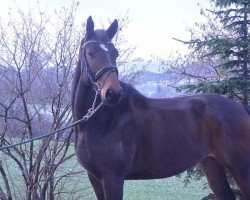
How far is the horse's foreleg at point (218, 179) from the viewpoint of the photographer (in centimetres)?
458

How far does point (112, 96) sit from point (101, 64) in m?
0.34

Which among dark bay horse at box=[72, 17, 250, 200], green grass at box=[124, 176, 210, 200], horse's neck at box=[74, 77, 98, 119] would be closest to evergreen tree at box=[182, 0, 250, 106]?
dark bay horse at box=[72, 17, 250, 200]

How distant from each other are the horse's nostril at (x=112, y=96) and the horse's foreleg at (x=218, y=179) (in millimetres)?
1736

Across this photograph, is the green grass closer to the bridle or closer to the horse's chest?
the horse's chest

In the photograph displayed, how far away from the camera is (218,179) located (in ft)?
15.1

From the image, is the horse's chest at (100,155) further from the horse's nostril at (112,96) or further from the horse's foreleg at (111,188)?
the horse's nostril at (112,96)

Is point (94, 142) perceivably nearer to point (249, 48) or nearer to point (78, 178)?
point (249, 48)

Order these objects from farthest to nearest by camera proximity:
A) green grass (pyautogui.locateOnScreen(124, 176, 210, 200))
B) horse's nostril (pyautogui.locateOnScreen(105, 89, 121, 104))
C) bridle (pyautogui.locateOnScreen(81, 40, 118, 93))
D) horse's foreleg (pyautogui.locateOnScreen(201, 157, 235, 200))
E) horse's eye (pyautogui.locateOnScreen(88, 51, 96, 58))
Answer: green grass (pyautogui.locateOnScreen(124, 176, 210, 200))
horse's foreleg (pyautogui.locateOnScreen(201, 157, 235, 200))
horse's eye (pyautogui.locateOnScreen(88, 51, 96, 58))
bridle (pyautogui.locateOnScreen(81, 40, 118, 93))
horse's nostril (pyautogui.locateOnScreen(105, 89, 121, 104))

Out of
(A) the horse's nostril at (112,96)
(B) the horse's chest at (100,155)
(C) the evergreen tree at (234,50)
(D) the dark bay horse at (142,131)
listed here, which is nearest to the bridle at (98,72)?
(D) the dark bay horse at (142,131)

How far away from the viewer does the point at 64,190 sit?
6848 mm

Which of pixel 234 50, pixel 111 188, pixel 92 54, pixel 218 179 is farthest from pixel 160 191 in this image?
pixel 92 54

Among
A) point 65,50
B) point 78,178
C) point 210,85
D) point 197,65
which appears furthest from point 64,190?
point 197,65

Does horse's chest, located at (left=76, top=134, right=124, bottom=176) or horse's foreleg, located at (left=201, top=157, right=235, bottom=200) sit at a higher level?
horse's chest, located at (left=76, top=134, right=124, bottom=176)

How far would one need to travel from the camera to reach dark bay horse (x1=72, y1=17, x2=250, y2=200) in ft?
11.6
